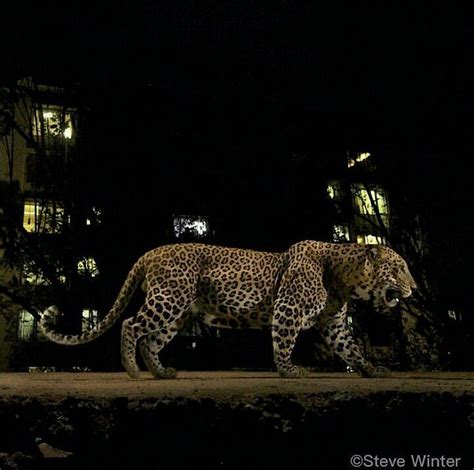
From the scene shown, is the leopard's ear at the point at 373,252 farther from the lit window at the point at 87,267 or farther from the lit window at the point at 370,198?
the lit window at the point at 87,267

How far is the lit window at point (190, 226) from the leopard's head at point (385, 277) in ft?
21.1

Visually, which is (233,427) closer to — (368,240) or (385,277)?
(385,277)

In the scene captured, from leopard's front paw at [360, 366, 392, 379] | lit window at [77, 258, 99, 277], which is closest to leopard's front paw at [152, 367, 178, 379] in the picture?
leopard's front paw at [360, 366, 392, 379]

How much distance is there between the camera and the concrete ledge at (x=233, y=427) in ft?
7.41

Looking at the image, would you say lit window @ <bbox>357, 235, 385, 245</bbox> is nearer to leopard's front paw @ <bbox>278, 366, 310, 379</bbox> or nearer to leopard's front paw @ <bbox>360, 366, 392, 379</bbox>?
leopard's front paw @ <bbox>360, 366, 392, 379</bbox>

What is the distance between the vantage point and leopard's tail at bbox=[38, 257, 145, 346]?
4.70m

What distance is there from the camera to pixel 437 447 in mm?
2570

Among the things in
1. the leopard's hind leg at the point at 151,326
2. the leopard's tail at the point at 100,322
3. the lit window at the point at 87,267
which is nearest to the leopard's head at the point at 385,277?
the leopard's hind leg at the point at 151,326

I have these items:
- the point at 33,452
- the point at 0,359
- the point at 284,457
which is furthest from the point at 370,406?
the point at 0,359

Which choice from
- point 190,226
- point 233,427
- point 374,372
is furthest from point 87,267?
point 233,427

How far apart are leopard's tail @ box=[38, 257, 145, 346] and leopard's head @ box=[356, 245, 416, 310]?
2020 mm

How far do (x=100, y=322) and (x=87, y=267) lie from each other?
643 cm

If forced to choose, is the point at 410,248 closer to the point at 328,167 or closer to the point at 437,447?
the point at 328,167

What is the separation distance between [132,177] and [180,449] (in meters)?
8.54
